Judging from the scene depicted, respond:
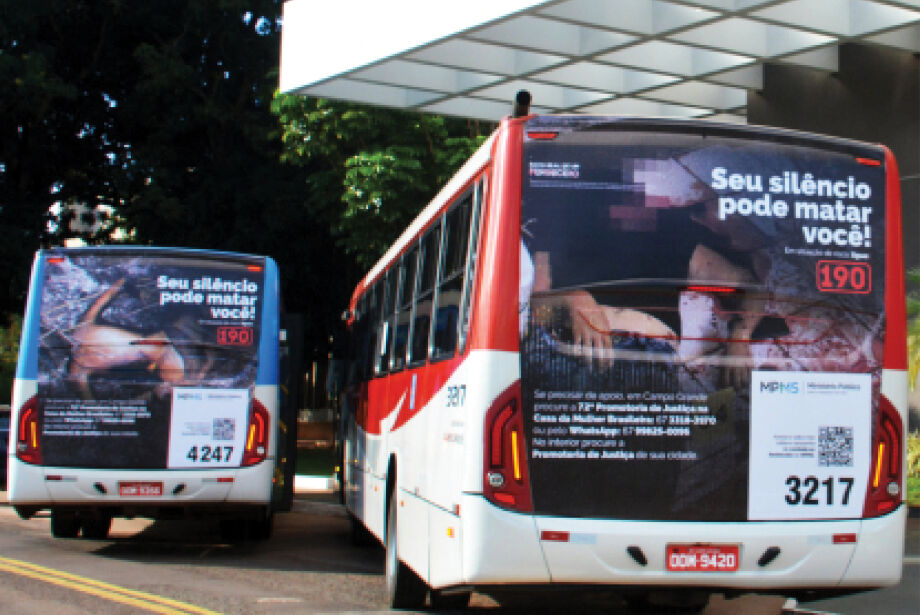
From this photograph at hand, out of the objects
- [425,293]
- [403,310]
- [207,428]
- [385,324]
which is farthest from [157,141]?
[425,293]

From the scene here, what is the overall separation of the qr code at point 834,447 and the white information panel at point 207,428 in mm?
6710

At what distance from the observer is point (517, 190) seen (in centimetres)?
700

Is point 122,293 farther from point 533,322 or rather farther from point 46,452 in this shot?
point 533,322

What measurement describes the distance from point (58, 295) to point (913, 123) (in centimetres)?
1052

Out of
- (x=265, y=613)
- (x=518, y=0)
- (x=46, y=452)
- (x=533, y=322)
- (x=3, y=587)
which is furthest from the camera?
(x=518, y=0)

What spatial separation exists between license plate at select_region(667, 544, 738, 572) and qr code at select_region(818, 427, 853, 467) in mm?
725

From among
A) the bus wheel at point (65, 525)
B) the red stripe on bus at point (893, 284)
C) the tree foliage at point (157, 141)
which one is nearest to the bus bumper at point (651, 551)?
the red stripe on bus at point (893, 284)

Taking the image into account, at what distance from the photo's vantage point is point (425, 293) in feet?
30.5

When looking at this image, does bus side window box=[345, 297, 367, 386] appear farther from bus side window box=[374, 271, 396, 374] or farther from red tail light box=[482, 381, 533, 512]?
red tail light box=[482, 381, 533, 512]

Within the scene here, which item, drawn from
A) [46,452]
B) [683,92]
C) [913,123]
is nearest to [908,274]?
[913,123]

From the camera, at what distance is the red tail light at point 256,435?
12312 mm

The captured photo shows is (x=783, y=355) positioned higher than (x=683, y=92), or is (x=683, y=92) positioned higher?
(x=683, y=92)

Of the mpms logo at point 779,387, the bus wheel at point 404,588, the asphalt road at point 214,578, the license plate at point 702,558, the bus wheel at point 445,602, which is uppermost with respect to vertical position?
the mpms logo at point 779,387

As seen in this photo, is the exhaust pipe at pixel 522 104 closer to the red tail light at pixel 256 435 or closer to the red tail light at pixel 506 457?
the red tail light at pixel 506 457
